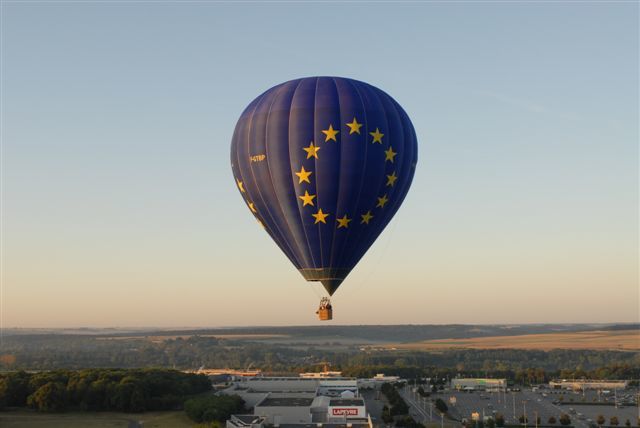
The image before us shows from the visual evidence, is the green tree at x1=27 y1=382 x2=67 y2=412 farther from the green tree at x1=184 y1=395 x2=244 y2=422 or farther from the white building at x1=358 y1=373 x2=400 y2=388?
the white building at x1=358 y1=373 x2=400 y2=388

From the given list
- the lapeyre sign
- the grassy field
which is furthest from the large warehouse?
the grassy field

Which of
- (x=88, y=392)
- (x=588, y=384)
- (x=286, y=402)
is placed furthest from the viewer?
(x=588, y=384)

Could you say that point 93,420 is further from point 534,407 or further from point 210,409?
point 534,407

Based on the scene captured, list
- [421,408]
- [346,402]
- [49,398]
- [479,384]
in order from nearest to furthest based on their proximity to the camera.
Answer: [49,398] → [346,402] → [421,408] → [479,384]

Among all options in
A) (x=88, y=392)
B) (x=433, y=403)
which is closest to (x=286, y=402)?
(x=88, y=392)

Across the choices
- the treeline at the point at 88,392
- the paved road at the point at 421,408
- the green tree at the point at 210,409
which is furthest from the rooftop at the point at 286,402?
the paved road at the point at 421,408

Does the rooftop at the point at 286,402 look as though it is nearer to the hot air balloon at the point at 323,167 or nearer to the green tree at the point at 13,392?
the green tree at the point at 13,392

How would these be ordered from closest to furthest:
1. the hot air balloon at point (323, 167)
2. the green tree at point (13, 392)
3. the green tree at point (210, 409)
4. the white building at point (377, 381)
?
the hot air balloon at point (323, 167) → the green tree at point (210, 409) → the green tree at point (13, 392) → the white building at point (377, 381)
